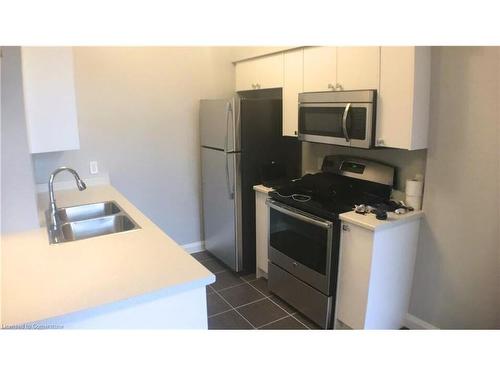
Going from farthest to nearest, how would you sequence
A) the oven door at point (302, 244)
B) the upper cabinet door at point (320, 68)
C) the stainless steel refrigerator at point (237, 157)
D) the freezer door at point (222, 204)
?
the freezer door at point (222, 204), the stainless steel refrigerator at point (237, 157), the upper cabinet door at point (320, 68), the oven door at point (302, 244)

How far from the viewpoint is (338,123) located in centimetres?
245

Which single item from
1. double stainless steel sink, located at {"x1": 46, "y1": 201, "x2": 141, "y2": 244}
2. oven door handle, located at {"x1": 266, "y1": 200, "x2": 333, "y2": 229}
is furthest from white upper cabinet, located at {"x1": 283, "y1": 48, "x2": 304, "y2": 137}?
double stainless steel sink, located at {"x1": 46, "y1": 201, "x2": 141, "y2": 244}

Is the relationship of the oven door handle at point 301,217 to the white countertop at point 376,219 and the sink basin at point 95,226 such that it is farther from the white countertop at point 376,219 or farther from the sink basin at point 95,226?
the sink basin at point 95,226

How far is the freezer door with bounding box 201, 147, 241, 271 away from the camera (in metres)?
3.16

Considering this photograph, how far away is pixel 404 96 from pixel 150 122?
2.22 metres

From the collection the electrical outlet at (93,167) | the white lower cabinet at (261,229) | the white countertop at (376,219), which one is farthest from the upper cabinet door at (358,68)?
the electrical outlet at (93,167)

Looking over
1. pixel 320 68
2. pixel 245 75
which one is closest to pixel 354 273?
pixel 320 68

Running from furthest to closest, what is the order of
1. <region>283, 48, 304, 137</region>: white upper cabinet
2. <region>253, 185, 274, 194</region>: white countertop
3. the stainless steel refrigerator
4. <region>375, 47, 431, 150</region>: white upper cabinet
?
the stainless steel refrigerator
<region>253, 185, 274, 194</region>: white countertop
<region>283, 48, 304, 137</region>: white upper cabinet
<region>375, 47, 431, 150</region>: white upper cabinet

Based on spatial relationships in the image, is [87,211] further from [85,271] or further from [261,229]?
[261,229]

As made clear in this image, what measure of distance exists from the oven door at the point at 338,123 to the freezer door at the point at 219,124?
58 cm

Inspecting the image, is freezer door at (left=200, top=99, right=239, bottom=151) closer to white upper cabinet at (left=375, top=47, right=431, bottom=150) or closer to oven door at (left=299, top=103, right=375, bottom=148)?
oven door at (left=299, top=103, right=375, bottom=148)

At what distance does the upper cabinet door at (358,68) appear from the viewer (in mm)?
2203

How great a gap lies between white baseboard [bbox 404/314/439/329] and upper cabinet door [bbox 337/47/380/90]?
5.12ft
